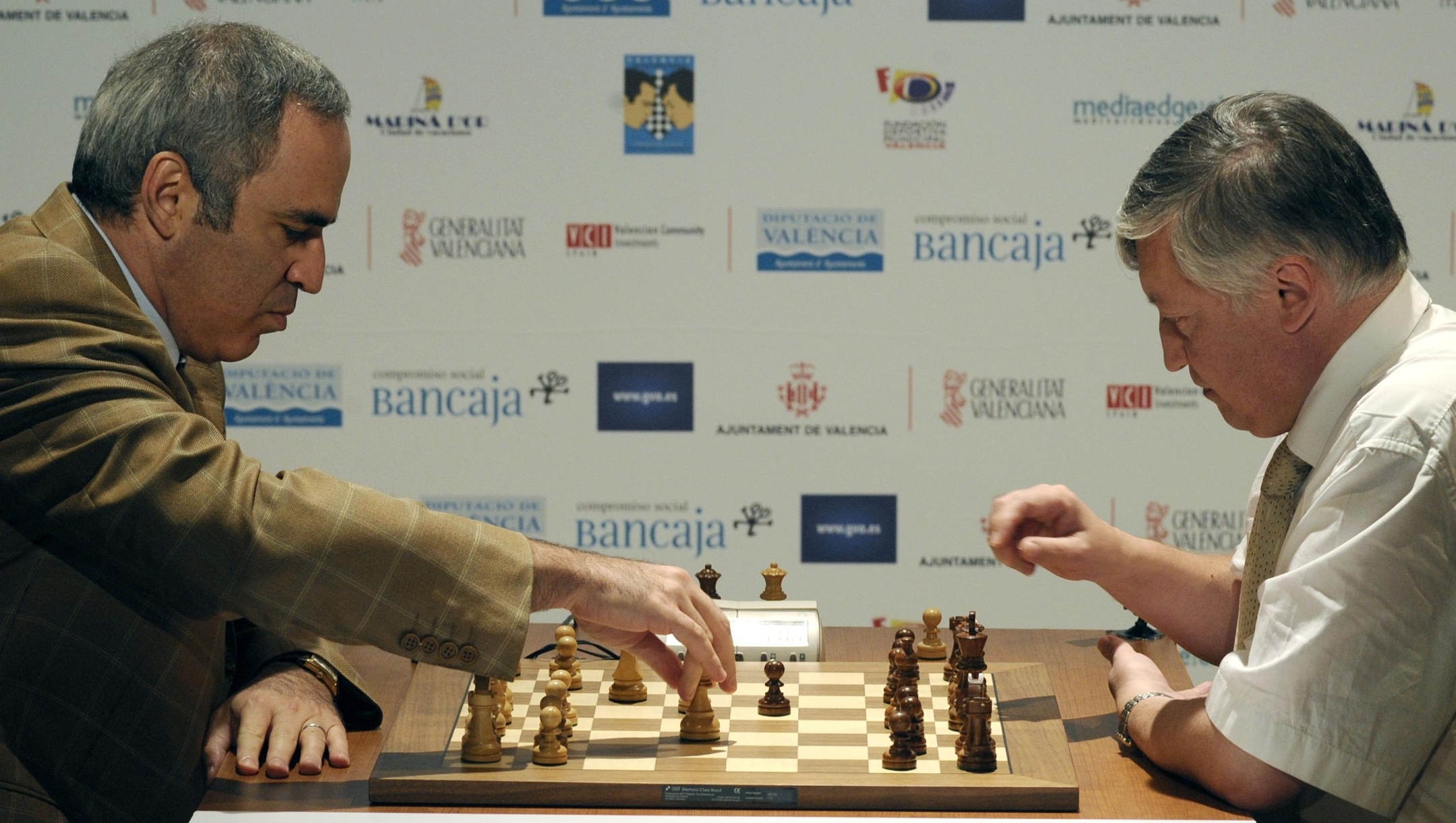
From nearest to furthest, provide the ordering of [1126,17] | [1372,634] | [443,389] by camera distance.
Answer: [1372,634] < [1126,17] < [443,389]

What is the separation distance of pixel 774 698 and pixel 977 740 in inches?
13.3

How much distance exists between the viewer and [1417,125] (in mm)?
4379

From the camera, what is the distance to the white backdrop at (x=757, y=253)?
4383 mm

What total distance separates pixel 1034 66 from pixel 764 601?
2.56 metres

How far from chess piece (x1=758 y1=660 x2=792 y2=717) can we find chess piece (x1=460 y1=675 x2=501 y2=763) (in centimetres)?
39

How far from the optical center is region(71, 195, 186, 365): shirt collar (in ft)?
6.30

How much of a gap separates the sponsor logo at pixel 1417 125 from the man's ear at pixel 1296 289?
2.87 meters

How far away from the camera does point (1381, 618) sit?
5.45 feet

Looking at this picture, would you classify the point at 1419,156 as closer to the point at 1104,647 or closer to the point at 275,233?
the point at 1104,647

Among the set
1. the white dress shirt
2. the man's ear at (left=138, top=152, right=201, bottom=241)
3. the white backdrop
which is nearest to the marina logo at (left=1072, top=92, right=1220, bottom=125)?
the white backdrop

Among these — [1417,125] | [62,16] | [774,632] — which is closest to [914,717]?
[774,632]

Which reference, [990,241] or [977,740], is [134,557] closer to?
[977,740]

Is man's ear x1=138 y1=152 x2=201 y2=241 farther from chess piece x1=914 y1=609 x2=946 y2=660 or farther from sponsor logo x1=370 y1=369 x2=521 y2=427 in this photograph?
sponsor logo x1=370 y1=369 x2=521 y2=427

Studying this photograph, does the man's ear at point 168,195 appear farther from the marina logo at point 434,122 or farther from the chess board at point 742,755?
the marina logo at point 434,122
